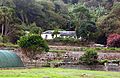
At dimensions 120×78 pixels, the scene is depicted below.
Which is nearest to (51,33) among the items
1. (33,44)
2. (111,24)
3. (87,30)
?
(87,30)

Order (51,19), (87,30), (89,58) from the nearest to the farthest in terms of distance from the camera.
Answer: (89,58)
(87,30)
(51,19)

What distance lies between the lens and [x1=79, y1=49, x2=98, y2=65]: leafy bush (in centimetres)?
5712

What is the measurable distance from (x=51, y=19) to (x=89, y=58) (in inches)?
2083

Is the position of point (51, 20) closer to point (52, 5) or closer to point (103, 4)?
point (52, 5)

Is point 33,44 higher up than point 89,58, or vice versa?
point 33,44

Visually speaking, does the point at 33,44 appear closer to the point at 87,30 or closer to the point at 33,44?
the point at 33,44

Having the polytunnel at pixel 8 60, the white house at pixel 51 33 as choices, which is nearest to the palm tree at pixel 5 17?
the white house at pixel 51 33

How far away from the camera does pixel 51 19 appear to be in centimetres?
10912

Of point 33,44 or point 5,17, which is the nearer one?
point 33,44

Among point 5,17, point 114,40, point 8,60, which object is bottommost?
point 8,60

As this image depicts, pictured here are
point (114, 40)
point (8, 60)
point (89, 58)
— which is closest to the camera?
point (8, 60)

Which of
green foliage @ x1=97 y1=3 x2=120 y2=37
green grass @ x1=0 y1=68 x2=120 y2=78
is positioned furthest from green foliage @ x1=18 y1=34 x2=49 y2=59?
green foliage @ x1=97 y1=3 x2=120 y2=37

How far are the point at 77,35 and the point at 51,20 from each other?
13.2 meters

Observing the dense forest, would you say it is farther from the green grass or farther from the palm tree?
the green grass
